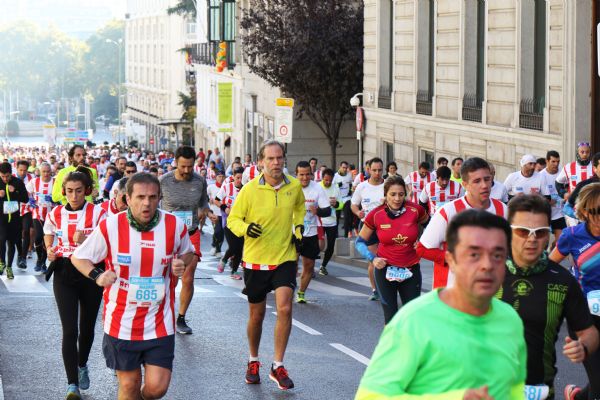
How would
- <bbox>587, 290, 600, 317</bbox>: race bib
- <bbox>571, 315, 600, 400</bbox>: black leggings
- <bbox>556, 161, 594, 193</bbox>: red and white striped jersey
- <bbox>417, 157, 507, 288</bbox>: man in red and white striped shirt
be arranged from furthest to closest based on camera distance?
1. <bbox>556, 161, 594, 193</bbox>: red and white striped jersey
2. <bbox>417, 157, 507, 288</bbox>: man in red and white striped shirt
3. <bbox>587, 290, 600, 317</bbox>: race bib
4. <bbox>571, 315, 600, 400</bbox>: black leggings

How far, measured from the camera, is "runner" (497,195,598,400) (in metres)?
6.13

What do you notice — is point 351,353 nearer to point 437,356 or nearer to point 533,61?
point 437,356

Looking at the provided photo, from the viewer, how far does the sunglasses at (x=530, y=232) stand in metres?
6.11

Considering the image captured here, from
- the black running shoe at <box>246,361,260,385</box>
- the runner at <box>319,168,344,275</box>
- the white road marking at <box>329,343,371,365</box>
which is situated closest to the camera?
the black running shoe at <box>246,361,260,385</box>

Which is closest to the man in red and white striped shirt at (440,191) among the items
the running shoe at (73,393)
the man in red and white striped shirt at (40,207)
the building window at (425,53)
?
the man in red and white striped shirt at (40,207)

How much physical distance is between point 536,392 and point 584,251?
161 cm

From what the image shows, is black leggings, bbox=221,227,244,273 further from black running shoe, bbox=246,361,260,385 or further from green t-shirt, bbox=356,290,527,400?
green t-shirt, bbox=356,290,527,400

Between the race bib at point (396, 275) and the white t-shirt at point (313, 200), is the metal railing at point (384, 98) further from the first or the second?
the race bib at point (396, 275)

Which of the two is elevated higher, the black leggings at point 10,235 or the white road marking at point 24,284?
the black leggings at point 10,235

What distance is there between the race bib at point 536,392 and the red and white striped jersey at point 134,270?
97.7 inches

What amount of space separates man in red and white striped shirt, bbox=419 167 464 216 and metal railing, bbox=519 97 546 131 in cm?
649

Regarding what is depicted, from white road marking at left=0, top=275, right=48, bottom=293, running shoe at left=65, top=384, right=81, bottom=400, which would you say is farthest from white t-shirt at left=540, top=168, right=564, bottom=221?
running shoe at left=65, top=384, right=81, bottom=400

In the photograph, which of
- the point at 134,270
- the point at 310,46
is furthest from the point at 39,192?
the point at 310,46

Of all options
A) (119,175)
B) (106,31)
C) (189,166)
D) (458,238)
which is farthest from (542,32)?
(106,31)
